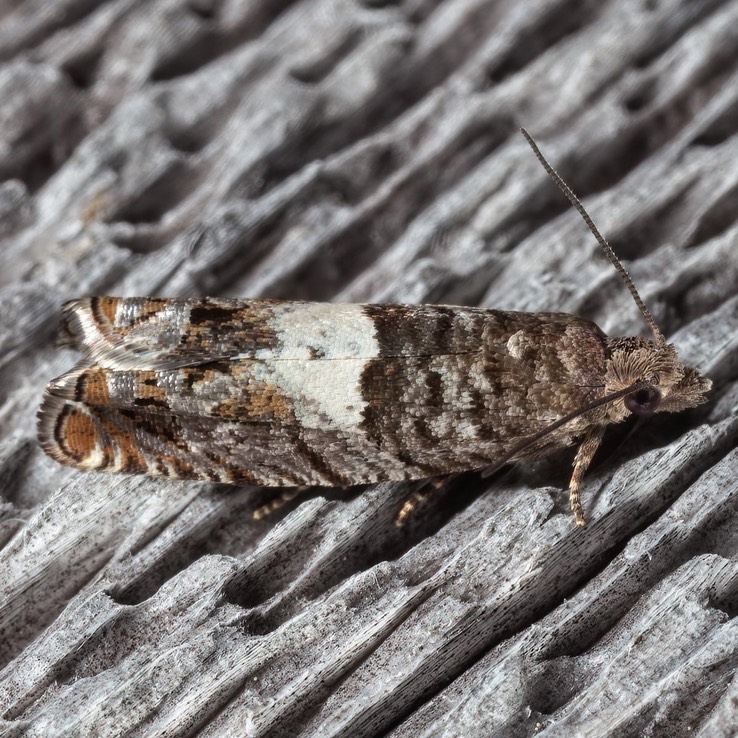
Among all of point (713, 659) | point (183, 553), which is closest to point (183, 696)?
point (183, 553)

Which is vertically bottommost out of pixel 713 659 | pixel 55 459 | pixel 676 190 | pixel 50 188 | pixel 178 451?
pixel 713 659

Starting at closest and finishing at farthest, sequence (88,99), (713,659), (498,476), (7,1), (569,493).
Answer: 1. (713,659)
2. (569,493)
3. (498,476)
4. (88,99)
5. (7,1)

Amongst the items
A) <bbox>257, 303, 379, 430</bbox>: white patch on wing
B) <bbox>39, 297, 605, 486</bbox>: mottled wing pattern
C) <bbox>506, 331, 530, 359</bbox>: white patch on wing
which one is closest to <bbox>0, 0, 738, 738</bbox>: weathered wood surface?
<bbox>39, 297, 605, 486</bbox>: mottled wing pattern

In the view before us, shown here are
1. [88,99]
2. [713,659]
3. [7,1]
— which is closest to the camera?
[713,659]

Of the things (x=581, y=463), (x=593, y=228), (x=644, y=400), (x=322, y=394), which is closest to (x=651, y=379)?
(x=644, y=400)

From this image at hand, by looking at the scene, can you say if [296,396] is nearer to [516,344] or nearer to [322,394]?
[322,394]

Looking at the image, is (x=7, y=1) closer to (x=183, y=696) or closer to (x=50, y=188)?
(x=50, y=188)

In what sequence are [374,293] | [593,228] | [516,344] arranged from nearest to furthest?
[593,228]
[516,344]
[374,293]

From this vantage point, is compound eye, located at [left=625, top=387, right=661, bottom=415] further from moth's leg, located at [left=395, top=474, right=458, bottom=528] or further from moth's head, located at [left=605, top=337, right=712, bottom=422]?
moth's leg, located at [left=395, top=474, right=458, bottom=528]
